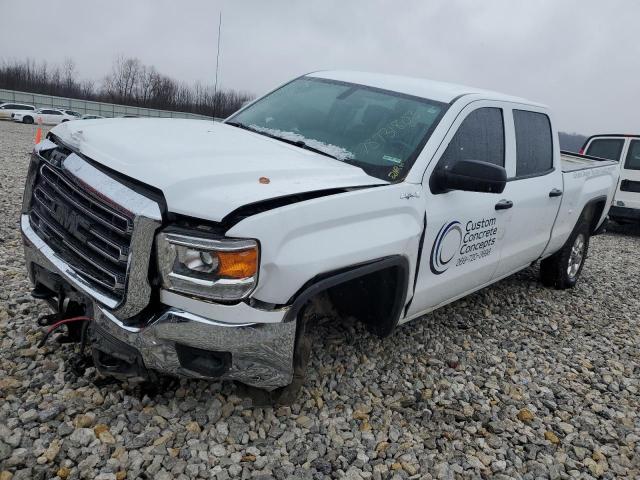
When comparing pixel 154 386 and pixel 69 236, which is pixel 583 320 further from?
pixel 69 236

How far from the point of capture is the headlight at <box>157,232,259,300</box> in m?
2.14

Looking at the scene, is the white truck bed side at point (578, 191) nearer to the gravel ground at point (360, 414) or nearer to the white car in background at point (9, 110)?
the gravel ground at point (360, 414)

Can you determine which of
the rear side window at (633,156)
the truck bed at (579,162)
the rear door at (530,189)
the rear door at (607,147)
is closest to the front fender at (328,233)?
the rear door at (530,189)

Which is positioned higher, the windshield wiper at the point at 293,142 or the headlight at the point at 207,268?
the windshield wiper at the point at 293,142

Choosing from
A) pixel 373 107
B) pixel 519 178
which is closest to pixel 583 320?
pixel 519 178

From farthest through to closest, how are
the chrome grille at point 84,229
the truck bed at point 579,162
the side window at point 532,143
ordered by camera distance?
the truck bed at point 579,162 < the side window at point 532,143 < the chrome grille at point 84,229

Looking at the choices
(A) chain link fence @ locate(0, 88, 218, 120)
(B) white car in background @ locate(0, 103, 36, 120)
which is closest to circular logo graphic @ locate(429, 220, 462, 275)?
(B) white car in background @ locate(0, 103, 36, 120)

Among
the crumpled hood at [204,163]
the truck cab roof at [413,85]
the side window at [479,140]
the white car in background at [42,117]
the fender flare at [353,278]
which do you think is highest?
the truck cab roof at [413,85]

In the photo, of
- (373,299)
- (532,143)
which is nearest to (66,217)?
(373,299)

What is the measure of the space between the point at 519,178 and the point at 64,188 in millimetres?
3123

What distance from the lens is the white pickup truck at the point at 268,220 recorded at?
218cm

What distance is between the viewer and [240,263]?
215 cm

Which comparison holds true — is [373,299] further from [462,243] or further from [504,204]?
[504,204]

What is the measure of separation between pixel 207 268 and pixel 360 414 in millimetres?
1336
